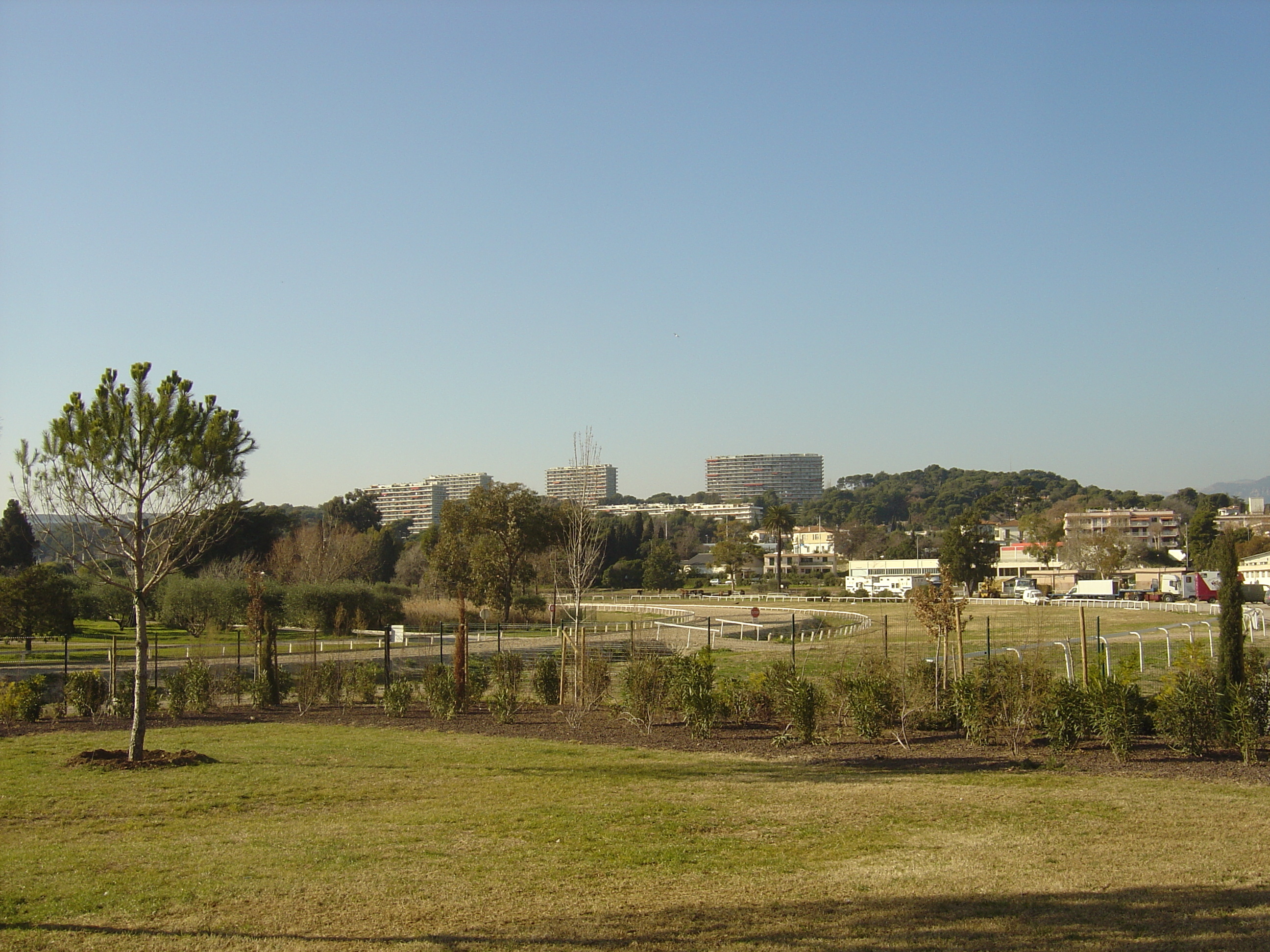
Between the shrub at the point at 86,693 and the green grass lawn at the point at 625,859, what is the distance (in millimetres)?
6495

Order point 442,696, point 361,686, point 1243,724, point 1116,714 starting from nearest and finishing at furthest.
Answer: point 1243,724
point 1116,714
point 442,696
point 361,686

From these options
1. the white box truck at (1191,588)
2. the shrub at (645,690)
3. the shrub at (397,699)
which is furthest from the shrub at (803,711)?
the white box truck at (1191,588)

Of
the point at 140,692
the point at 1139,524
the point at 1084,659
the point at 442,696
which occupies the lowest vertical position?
the point at 442,696

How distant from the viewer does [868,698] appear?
46.7 ft

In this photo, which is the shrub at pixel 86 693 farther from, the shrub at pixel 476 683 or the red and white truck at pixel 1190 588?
the red and white truck at pixel 1190 588

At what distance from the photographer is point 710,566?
437 ft

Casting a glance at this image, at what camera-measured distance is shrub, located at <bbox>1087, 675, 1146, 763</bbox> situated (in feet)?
40.2

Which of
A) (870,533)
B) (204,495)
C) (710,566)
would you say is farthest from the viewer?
(870,533)

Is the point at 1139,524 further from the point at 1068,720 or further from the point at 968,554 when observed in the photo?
the point at 1068,720

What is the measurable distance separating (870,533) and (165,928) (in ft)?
472

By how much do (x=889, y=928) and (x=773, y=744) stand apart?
8164 mm

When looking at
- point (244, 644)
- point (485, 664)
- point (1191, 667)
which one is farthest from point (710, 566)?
point (1191, 667)

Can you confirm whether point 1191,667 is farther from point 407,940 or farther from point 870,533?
point 870,533

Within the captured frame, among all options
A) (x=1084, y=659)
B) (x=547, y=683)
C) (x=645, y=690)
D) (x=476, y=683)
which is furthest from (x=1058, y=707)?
→ (x=476, y=683)
